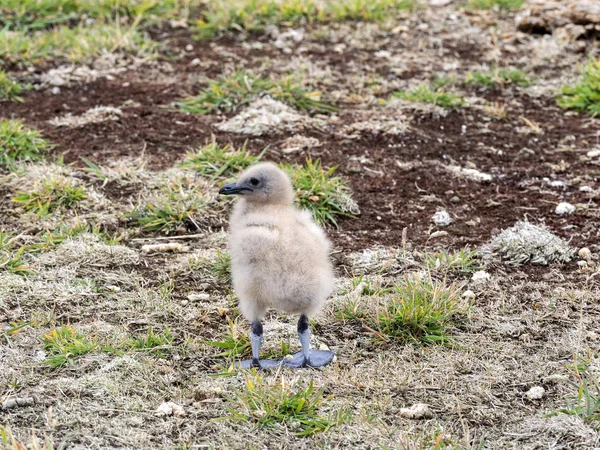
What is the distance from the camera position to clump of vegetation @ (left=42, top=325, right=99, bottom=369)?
449 centimetres

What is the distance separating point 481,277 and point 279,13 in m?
5.47

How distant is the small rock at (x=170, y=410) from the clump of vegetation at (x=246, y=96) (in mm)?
4278

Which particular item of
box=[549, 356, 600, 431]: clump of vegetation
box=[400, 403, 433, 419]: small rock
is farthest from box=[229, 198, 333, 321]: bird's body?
box=[549, 356, 600, 431]: clump of vegetation

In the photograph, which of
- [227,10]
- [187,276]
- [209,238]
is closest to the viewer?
[187,276]

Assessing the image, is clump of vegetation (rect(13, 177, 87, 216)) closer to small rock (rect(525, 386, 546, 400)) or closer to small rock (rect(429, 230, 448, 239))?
small rock (rect(429, 230, 448, 239))

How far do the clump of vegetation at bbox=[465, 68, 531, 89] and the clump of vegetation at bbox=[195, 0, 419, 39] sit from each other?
6.11ft

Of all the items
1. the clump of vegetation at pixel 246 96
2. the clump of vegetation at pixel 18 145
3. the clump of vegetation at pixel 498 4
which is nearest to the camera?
the clump of vegetation at pixel 18 145

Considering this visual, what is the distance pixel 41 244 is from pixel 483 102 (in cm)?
450

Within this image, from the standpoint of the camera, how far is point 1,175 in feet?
22.2

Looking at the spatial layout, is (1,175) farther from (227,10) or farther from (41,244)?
(227,10)

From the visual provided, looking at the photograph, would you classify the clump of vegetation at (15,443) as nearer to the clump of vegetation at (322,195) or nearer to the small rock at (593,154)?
the clump of vegetation at (322,195)

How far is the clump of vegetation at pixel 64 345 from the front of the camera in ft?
14.7

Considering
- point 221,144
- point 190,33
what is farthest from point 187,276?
point 190,33

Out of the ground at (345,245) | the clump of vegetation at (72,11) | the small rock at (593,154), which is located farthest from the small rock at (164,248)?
the clump of vegetation at (72,11)
